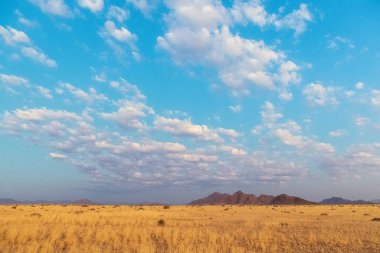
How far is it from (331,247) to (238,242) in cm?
453

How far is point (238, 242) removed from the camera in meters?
19.9

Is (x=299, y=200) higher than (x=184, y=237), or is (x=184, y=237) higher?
(x=299, y=200)

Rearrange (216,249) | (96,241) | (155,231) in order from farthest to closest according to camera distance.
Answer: (155,231) → (96,241) → (216,249)

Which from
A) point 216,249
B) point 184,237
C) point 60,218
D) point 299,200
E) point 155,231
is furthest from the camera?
point 299,200

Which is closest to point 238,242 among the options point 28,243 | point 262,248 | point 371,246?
point 262,248

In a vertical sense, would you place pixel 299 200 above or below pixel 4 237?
above

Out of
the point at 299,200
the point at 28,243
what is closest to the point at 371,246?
the point at 28,243

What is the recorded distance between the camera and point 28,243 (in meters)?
18.4

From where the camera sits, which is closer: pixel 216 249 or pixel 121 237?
pixel 216 249

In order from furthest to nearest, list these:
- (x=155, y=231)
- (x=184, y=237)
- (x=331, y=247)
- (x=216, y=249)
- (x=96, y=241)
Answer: (x=155, y=231) → (x=184, y=237) → (x=96, y=241) → (x=331, y=247) → (x=216, y=249)

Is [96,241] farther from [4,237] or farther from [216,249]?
[216,249]

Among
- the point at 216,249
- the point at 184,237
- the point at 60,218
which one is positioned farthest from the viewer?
the point at 60,218

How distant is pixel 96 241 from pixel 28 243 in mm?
3215

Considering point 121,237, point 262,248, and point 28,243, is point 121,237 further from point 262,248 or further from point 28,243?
point 262,248
